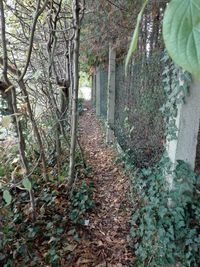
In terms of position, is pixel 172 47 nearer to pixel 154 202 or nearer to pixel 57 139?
pixel 154 202

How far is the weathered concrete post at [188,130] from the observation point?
2.36m

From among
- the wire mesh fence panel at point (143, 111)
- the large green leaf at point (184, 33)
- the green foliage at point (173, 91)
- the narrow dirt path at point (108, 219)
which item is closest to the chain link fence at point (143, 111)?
the wire mesh fence panel at point (143, 111)

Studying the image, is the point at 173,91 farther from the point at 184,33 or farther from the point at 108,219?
the point at 184,33

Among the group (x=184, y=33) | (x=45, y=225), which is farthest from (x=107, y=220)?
(x=184, y=33)

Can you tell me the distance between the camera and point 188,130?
2.47 meters

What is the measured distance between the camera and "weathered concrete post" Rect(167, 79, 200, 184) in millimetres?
2359

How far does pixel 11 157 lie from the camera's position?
3.85m

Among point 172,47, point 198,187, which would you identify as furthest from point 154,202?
point 172,47

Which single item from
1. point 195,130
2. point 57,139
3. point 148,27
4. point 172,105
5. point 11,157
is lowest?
point 11,157

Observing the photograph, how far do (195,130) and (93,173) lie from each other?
2.08m

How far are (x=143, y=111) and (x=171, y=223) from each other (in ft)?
5.35

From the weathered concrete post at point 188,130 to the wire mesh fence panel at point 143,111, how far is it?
1.51 feet

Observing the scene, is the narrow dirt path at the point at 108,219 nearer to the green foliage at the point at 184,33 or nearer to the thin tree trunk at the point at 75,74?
the thin tree trunk at the point at 75,74

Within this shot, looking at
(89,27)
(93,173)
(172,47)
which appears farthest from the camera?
(89,27)
